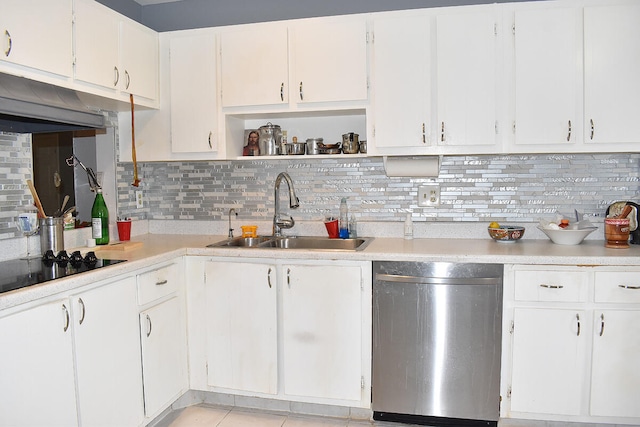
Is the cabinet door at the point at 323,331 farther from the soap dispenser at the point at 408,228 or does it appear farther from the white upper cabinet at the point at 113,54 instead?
the white upper cabinet at the point at 113,54

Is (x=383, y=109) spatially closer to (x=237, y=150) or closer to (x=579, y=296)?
(x=237, y=150)

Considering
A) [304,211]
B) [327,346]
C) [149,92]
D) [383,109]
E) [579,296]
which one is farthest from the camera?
[304,211]

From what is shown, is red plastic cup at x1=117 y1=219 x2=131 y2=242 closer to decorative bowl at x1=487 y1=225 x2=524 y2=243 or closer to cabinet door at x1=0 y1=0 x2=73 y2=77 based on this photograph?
cabinet door at x1=0 y1=0 x2=73 y2=77

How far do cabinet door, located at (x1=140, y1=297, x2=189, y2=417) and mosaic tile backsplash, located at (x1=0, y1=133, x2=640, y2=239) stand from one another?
0.88 m

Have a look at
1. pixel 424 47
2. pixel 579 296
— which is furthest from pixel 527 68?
pixel 579 296

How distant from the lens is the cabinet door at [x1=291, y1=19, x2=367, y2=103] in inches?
105

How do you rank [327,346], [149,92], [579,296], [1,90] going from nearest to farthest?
1. [1,90]
2. [579,296]
3. [327,346]
4. [149,92]

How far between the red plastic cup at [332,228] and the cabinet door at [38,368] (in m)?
1.56

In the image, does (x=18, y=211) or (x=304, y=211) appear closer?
(x=18, y=211)

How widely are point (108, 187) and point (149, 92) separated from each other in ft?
2.26

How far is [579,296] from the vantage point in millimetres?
2260

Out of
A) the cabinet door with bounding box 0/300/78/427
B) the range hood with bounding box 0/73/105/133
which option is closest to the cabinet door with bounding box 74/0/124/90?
the range hood with bounding box 0/73/105/133

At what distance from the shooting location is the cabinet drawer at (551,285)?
2.26 meters

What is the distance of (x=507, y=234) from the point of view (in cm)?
266
